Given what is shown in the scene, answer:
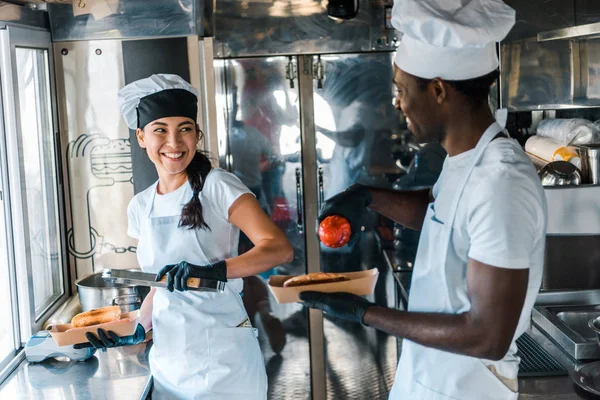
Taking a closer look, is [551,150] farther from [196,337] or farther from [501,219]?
[501,219]

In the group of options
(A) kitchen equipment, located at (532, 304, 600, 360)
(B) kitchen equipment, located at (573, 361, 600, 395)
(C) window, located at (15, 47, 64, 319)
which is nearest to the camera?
(B) kitchen equipment, located at (573, 361, 600, 395)

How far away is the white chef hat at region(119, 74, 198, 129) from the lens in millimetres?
2252

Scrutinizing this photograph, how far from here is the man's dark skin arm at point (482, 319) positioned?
137 centimetres

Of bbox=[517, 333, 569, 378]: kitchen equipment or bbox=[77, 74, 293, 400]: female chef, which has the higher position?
bbox=[77, 74, 293, 400]: female chef

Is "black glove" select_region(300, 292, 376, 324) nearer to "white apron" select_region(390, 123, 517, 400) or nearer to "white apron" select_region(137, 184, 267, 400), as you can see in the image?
"white apron" select_region(390, 123, 517, 400)

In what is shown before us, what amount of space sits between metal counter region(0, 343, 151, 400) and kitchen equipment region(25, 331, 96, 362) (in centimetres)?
3

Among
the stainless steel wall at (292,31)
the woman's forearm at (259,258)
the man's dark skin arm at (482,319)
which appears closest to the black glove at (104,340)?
the woman's forearm at (259,258)

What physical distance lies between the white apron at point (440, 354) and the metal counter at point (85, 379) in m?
0.94

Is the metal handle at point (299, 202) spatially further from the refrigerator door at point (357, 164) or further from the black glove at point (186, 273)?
the black glove at point (186, 273)

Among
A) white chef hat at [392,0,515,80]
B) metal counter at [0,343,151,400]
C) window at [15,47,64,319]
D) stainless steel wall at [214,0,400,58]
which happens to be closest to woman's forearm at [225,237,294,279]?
metal counter at [0,343,151,400]

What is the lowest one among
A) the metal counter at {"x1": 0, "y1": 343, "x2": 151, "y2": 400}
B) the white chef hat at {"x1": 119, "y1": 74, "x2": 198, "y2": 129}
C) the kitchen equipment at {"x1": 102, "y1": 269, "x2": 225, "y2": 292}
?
the metal counter at {"x1": 0, "y1": 343, "x2": 151, "y2": 400}

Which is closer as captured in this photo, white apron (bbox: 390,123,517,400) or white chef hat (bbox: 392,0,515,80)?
white chef hat (bbox: 392,0,515,80)

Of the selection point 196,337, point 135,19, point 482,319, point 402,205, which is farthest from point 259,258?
point 135,19

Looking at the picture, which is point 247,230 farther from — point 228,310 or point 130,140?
point 130,140
